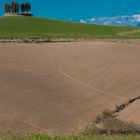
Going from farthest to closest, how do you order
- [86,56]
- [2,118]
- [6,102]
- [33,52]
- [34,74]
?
[33,52] → [86,56] → [34,74] → [6,102] → [2,118]

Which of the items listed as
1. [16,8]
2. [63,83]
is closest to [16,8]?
[16,8]

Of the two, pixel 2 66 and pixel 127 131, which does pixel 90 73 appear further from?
pixel 127 131

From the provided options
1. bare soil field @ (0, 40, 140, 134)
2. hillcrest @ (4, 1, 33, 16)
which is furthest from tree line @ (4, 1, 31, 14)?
bare soil field @ (0, 40, 140, 134)

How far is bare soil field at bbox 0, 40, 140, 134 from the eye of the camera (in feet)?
68.6

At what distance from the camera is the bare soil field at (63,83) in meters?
20.9

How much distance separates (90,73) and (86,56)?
401cm

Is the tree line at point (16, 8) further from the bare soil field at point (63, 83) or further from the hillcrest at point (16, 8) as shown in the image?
the bare soil field at point (63, 83)

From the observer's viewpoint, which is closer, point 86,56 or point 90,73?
point 90,73

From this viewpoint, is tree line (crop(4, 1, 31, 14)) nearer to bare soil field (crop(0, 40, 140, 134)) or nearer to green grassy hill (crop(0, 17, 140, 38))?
green grassy hill (crop(0, 17, 140, 38))

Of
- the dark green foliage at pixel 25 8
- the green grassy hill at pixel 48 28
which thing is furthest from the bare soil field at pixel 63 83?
the dark green foliage at pixel 25 8

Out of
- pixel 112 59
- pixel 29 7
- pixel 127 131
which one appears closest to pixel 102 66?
pixel 112 59

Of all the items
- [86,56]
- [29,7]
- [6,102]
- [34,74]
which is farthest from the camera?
[29,7]

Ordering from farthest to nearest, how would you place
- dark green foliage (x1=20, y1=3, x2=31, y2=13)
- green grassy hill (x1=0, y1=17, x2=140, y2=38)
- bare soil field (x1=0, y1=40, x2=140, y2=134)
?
dark green foliage (x1=20, y1=3, x2=31, y2=13), green grassy hill (x1=0, y1=17, x2=140, y2=38), bare soil field (x1=0, y1=40, x2=140, y2=134)

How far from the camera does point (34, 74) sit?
29.0 metres
